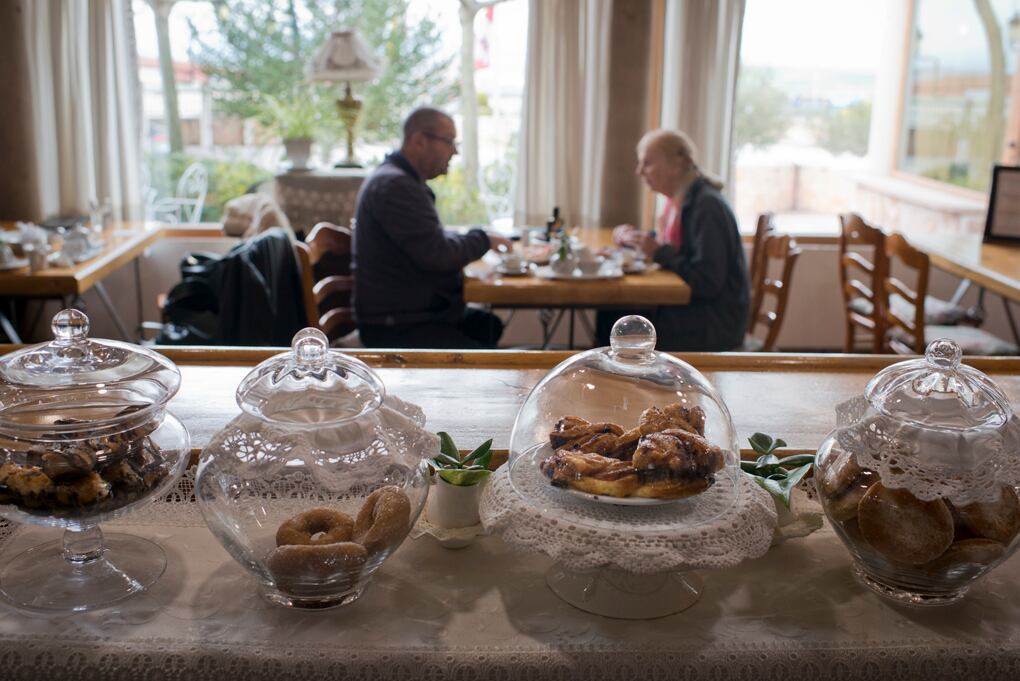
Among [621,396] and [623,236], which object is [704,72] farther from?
[621,396]

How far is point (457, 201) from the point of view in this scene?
16.6ft

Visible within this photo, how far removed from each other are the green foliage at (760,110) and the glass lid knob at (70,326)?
14.9 ft

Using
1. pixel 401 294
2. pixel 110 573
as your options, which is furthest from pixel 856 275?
pixel 110 573

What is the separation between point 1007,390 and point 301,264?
1928 mm

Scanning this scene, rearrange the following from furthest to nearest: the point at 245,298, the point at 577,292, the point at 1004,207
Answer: the point at 1004,207 → the point at 577,292 → the point at 245,298

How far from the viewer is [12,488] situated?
941 millimetres

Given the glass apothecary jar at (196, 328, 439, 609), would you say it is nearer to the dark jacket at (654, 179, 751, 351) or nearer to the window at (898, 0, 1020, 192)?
the dark jacket at (654, 179, 751, 351)

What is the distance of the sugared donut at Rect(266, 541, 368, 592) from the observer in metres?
0.93

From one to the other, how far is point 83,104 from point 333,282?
1.98 metres

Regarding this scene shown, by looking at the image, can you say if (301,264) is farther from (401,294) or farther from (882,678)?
(882,678)

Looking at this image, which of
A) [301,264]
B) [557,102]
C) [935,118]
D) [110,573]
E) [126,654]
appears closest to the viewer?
[126,654]

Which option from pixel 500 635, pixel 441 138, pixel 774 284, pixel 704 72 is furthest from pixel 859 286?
pixel 500 635

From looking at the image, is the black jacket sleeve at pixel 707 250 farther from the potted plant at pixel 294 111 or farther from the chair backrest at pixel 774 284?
the potted plant at pixel 294 111

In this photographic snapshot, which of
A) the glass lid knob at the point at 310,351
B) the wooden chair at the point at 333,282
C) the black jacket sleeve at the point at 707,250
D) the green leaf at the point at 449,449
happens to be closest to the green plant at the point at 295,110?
the wooden chair at the point at 333,282
